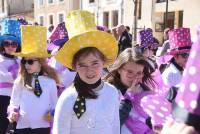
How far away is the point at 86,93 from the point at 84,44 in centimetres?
32

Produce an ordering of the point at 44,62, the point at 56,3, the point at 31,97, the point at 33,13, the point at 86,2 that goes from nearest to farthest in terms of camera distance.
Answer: the point at 31,97, the point at 44,62, the point at 86,2, the point at 56,3, the point at 33,13

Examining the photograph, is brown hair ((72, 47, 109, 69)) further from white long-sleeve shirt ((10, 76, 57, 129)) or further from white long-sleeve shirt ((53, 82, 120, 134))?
white long-sleeve shirt ((10, 76, 57, 129))

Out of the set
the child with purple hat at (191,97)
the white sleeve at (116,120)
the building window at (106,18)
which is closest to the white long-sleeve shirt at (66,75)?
the white sleeve at (116,120)

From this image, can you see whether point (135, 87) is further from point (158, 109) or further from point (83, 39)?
point (158, 109)

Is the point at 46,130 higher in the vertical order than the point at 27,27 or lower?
lower

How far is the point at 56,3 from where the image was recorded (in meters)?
42.2

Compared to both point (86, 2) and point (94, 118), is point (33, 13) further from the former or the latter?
point (94, 118)

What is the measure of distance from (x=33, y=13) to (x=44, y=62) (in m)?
45.5

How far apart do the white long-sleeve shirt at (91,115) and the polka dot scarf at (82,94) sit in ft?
0.08

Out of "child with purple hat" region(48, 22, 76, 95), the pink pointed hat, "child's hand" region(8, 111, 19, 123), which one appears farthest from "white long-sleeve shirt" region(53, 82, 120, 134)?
"child with purple hat" region(48, 22, 76, 95)

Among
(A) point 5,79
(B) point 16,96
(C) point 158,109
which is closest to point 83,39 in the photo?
(C) point 158,109

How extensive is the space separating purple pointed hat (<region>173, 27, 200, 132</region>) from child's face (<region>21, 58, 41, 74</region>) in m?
3.58

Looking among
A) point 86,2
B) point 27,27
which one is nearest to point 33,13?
point 86,2

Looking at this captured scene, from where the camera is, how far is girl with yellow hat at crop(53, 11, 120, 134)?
2.79m
